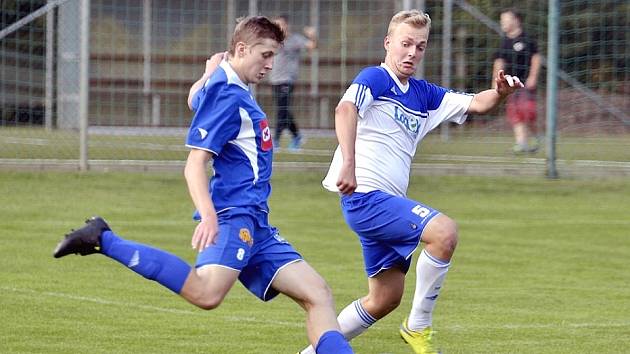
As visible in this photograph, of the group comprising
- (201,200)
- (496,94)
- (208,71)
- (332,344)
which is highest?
(208,71)

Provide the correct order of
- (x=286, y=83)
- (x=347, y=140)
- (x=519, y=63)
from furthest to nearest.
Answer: (x=286, y=83) → (x=519, y=63) → (x=347, y=140)

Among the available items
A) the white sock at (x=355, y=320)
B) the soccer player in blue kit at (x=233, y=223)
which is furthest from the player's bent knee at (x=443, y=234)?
the soccer player in blue kit at (x=233, y=223)

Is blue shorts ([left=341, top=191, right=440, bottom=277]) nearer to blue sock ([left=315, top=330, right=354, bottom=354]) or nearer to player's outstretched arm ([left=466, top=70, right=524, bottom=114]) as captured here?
player's outstretched arm ([left=466, top=70, right=524, bottom=114])

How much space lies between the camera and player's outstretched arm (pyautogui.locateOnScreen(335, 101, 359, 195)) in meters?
6.87

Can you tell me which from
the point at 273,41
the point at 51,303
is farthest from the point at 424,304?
the point at 51,303

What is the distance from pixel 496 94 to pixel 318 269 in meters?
3.48

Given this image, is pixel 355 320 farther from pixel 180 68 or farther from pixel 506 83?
pixel 180 68

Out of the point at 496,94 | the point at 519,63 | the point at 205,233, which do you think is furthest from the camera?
the point at 519,63

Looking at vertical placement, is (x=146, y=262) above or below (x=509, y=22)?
below

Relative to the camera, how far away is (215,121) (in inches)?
239

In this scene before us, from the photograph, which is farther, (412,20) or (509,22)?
(509,22)

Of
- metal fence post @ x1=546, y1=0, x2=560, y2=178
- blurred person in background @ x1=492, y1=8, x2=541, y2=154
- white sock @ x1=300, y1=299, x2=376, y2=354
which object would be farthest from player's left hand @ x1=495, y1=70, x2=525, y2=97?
blurred person in background @ x1=492, y1=8, x2=541, y2=154

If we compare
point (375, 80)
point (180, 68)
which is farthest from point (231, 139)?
point (180, 68)

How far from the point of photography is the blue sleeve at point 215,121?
605cm
